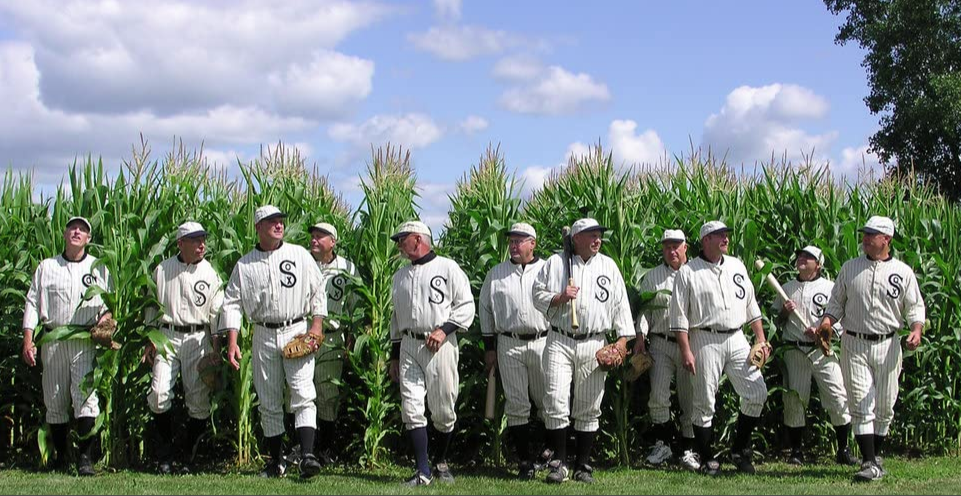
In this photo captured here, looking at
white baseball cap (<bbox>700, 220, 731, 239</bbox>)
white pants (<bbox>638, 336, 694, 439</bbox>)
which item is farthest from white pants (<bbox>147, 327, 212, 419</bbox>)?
white baseball cap (<bbox>700, 220, 731, 239</bbox>)

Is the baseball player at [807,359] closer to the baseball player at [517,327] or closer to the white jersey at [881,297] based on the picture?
the white jersey at [881,297]

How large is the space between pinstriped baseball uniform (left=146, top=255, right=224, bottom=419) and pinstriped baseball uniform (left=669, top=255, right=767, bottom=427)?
3.73m

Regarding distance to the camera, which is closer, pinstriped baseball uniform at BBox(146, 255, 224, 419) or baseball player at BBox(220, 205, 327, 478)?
baseball player at BBox(220, 205, 327, 478)

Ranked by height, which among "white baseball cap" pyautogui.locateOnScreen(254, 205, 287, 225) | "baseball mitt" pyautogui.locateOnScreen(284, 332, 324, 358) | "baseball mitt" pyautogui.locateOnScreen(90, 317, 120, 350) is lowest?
"baseball mitt" pyautogui.locateOnScreen(284, 332, 324, 358)

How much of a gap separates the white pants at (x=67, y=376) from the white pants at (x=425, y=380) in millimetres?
2564

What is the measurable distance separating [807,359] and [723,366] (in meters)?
1.08

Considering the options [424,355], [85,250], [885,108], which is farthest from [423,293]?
[885,108]

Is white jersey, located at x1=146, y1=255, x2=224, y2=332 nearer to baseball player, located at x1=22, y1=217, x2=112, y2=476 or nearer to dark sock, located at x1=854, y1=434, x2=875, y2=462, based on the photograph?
baseball player, located at x1=22, y1=217, x2=112, y2=476

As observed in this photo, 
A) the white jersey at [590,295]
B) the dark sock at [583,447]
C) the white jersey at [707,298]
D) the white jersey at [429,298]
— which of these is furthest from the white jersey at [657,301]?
the white jersey at [429,298]

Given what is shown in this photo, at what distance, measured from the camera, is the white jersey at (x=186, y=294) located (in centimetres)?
747

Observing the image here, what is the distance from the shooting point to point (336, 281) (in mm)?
8008

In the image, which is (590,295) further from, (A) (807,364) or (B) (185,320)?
(B) (185,320)

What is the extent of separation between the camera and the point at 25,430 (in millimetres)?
8352

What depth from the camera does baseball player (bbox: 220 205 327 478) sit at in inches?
283
